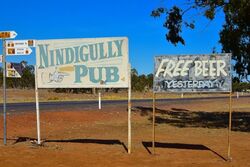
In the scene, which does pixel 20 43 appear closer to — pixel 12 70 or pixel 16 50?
pixel 16 50

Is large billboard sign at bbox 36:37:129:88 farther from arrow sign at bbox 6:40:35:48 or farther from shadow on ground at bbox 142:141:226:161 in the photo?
shadow on ground at bbox 142:141:226:161

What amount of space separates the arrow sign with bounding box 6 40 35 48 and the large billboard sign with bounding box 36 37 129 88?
7.4 inches

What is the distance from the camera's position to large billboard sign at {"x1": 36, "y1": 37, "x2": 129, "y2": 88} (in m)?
12.5

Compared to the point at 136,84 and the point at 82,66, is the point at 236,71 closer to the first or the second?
the point at 82,66

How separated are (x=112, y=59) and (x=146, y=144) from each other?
3.03 metres

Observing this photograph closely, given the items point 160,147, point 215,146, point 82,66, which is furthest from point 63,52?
point 215,146

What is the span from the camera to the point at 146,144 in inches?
565

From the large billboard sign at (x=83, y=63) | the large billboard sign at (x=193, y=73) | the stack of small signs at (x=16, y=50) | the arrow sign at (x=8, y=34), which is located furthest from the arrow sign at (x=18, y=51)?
the large billboard sign at (x=193, y=73)

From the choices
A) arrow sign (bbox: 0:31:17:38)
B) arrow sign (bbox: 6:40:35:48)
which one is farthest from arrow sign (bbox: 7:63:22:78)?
arrow sign (bbox: 0:31:17:38)

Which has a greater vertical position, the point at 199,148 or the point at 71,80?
the point at 71,80

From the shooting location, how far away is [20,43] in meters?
13.6

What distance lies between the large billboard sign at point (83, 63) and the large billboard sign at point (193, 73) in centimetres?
93

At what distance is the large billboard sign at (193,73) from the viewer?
1175 cm

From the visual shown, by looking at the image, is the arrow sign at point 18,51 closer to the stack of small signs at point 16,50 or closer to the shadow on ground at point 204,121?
the stack of small signs at point 16,50
